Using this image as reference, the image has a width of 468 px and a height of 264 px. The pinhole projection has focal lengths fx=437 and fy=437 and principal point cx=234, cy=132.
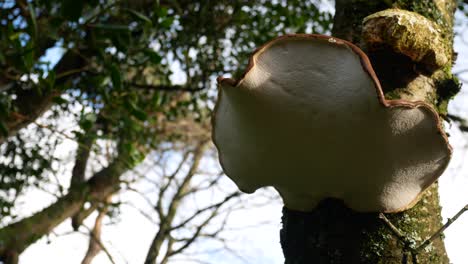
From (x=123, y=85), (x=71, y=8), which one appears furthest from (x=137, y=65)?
(x=71, y=8)

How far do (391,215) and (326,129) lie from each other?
31cm

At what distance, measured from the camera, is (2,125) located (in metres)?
1.71

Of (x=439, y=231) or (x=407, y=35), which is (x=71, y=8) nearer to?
(x=407, y=35)

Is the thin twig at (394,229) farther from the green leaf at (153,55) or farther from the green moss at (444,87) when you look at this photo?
the green leaf at (153,55)

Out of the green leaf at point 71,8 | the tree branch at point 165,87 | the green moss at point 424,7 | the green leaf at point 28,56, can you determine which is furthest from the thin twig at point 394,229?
the tree branch at point 165,87

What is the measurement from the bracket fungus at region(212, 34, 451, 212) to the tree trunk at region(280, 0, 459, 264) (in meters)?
0.04

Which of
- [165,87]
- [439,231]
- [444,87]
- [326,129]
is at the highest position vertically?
[165,87]

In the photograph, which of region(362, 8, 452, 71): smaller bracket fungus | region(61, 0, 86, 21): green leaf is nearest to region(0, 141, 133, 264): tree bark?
region(61, 0, 86, 21): green leaf

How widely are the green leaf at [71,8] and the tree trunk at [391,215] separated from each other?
2.95ft

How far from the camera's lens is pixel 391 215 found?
1.04 metres

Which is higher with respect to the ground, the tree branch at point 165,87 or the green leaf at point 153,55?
the tree branch at point 165,87

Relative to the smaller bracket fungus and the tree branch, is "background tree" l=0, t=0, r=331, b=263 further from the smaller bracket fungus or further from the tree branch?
the smaller bracket fungus

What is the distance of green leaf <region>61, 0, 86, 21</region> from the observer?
1.40 metres

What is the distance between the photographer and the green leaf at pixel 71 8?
140cm
